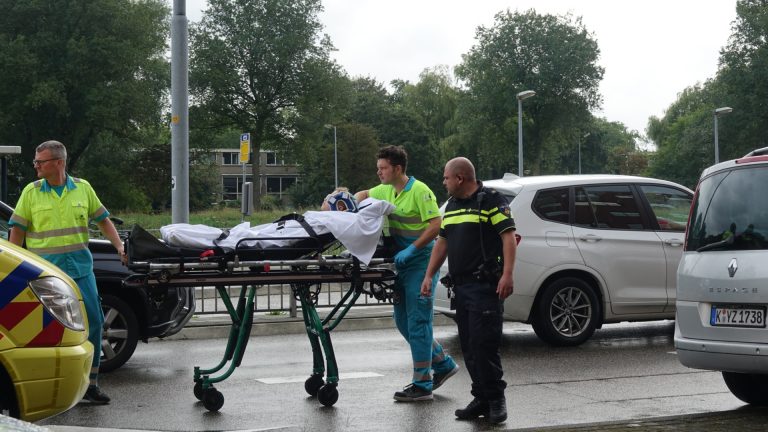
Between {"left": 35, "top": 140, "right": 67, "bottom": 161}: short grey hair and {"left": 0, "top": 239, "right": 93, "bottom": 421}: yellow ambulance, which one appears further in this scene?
{"left": 35, "top": 140, "right": 67, "bottom": 161}: short grey hair

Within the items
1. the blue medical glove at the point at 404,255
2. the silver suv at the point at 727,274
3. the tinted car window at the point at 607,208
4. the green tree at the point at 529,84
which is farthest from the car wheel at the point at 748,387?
the green tree at the point at 529,84

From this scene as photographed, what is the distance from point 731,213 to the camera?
24.1 feet

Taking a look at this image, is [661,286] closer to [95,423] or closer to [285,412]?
[285,412]

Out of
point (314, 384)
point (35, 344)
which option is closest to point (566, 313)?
point (314, 384)

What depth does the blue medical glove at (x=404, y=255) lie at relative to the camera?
782 centimetres

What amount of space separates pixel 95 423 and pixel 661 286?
6688 mm

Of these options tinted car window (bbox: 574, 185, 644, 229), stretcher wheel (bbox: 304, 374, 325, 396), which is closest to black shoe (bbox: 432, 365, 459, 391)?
stretcher wheel (bbox: 304, 374, 325, 396)

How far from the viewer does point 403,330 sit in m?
8.33

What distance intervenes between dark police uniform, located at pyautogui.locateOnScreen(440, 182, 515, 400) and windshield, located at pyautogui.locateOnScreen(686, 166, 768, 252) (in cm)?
142

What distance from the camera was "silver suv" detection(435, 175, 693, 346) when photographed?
1123 centimetres

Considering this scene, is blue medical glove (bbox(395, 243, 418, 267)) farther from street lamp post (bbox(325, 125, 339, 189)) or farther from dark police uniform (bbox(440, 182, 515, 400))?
street lamp post (bbox(325, 125, 339, 189))

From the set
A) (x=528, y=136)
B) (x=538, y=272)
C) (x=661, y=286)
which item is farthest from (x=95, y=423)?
(x=528, y=136)

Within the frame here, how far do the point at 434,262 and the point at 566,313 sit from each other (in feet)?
13.9

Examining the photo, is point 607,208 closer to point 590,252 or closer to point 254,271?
point 590,252
